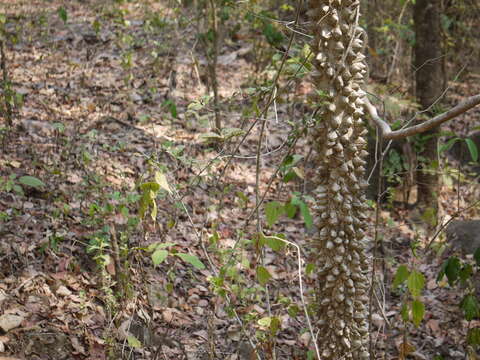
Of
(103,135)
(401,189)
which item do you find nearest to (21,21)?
(103,135)

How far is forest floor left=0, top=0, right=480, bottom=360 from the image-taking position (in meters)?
3.46

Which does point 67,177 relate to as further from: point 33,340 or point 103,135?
point 33,340

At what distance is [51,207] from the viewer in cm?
450

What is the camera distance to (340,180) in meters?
2.90

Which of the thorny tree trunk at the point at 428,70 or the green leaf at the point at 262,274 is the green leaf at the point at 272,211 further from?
the thorny tree trunk at the point at 428,70

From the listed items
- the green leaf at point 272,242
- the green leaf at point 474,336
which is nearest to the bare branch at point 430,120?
the green leaf at point 272,242

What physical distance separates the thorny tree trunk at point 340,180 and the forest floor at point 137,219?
13.1 inches

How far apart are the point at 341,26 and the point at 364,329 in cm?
167

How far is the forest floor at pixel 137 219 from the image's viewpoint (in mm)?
3455

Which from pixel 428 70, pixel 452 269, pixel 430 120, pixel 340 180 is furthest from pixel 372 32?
pixel 430 120

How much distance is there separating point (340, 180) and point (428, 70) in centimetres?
381

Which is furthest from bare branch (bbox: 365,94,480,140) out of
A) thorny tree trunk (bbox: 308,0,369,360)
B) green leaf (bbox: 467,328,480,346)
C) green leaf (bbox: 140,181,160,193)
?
green leaf (bbox: 467,328,480,346)

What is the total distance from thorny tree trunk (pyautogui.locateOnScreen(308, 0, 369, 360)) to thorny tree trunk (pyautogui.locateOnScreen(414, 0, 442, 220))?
3278 millimetres

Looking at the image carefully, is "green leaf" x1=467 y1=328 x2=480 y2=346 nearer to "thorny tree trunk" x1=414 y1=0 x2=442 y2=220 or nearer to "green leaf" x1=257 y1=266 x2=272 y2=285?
"green leaf" x1=257 y1=266 x2=272 y2=285
